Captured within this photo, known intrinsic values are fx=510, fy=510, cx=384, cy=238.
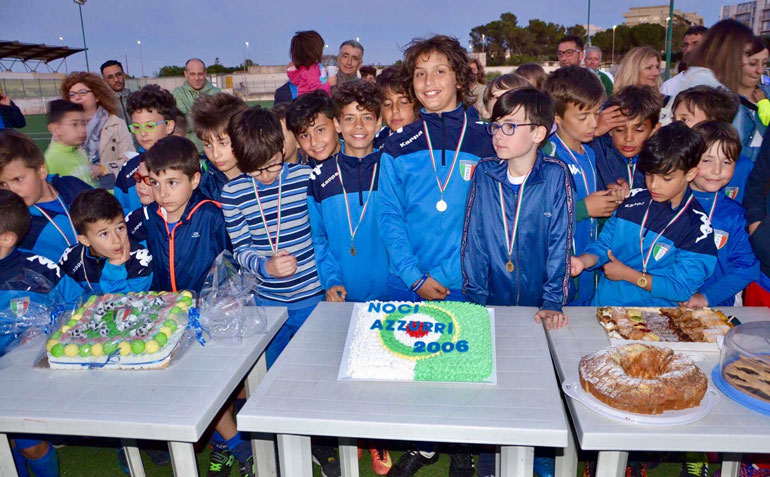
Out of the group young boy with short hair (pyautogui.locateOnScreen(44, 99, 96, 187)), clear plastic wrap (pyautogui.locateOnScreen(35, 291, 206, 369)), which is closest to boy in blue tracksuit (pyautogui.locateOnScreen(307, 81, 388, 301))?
clear plastic wrap (pyautogui.locateOnScreen(35, 291, 206, 369))

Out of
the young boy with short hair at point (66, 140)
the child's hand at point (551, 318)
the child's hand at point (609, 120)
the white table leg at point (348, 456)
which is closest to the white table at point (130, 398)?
the white table leg at point (348, 456)

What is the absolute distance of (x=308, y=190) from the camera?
300 centimetres

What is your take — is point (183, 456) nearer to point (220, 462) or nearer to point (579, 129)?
point (220, 462)

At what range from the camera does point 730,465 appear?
2.38 meters

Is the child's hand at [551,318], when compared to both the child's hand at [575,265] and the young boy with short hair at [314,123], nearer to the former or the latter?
the child's hand at [575,265]

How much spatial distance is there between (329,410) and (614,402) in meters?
0.86

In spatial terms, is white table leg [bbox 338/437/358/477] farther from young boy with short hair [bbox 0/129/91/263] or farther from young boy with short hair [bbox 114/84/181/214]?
young boy with short hair [bbox 114/84/181/214]

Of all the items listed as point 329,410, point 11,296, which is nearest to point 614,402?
point 329,410

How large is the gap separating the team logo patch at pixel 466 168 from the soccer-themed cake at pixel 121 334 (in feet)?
4.95

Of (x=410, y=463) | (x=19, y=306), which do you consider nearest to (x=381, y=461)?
(x=410, y=463)

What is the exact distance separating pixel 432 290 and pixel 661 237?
1188 millimetres

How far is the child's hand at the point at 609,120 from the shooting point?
3.32 metres

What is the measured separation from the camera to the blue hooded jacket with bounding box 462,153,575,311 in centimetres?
241

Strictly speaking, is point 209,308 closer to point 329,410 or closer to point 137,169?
point 329,410
